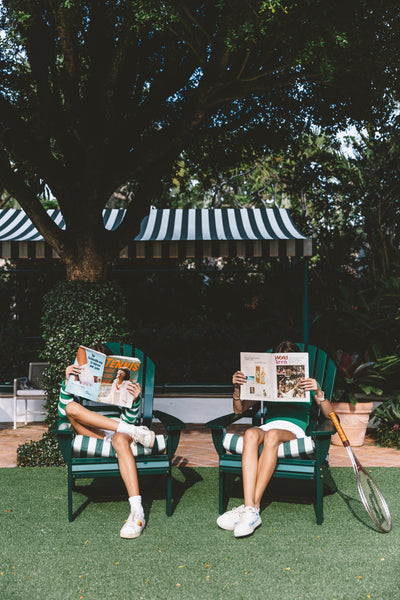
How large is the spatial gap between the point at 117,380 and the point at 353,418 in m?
3.14

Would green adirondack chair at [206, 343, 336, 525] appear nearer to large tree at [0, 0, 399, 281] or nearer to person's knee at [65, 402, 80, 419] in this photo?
person's knee at [65, 402, 80, 419]

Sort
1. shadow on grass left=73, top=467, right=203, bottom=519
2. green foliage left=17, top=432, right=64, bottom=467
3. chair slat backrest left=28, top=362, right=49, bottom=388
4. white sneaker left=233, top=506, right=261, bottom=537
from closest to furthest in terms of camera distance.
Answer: white sneaker left=233, top=506, right=261, bottom=537 → shadow on grass left=73, top=467, right=203, bottom=519 → green foliage left=17, top=432, right=64, bottom=467 → chair slat backrest left=28, top=362, right=49, bottom=388

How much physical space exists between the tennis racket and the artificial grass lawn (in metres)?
0.08

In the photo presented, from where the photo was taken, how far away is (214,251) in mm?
7863

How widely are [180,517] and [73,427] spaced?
101 cm

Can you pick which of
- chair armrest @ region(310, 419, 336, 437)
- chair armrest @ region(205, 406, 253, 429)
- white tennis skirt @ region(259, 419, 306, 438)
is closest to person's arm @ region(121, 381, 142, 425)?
chair armrest @ region(205, 406, 253, 429)

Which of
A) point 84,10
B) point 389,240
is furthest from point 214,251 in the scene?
point 84,10

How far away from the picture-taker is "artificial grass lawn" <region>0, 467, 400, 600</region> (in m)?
2.87

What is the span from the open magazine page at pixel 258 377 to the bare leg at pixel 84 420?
98 centimetres

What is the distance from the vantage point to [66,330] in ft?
17.9

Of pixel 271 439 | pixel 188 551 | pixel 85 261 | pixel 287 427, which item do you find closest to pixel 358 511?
pixel 287 427

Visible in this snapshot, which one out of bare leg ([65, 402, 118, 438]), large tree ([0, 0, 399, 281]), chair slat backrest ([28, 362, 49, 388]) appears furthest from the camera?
chair slat backrest ([28, 362, 49, 388])

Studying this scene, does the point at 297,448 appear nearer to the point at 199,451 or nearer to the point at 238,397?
the point at 238,397

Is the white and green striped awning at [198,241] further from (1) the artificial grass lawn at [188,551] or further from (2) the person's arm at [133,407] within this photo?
(1) the artificial grass lawn at [188,551]
